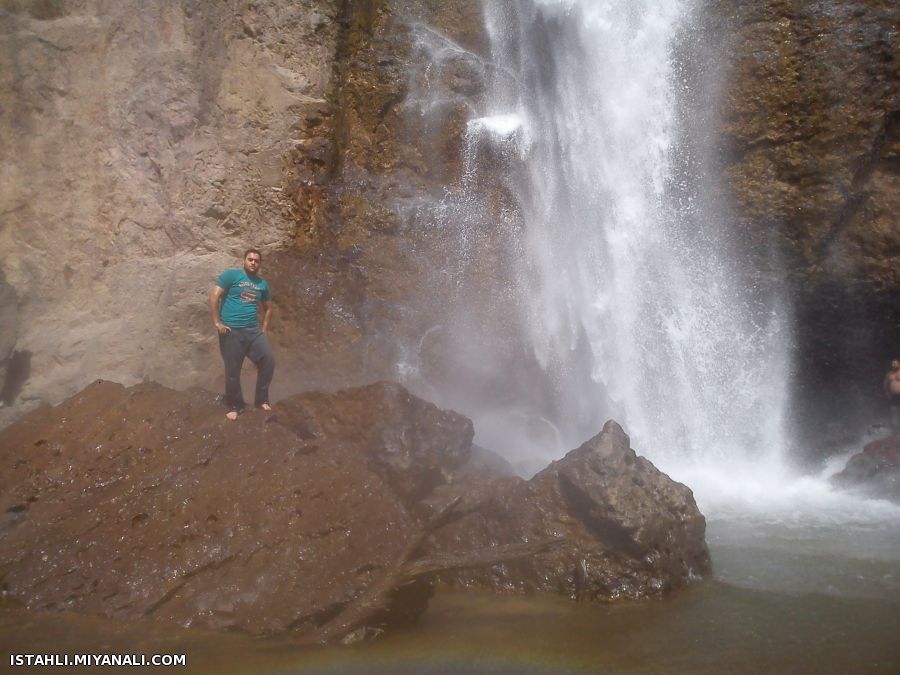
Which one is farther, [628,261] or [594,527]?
[628,261]

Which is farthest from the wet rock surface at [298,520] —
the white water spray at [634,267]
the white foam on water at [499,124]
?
the white foam on water at [499,124]

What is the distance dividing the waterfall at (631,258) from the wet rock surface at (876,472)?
111cm

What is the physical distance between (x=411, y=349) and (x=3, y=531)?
5.14m

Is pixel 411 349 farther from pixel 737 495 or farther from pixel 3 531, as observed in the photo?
pixel 3 531

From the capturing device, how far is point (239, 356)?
664 centimetres

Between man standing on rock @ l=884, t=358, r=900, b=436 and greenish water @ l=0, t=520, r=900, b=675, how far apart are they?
16.5 feet

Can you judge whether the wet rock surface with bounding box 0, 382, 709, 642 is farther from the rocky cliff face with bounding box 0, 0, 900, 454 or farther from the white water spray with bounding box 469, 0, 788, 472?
the white water spray with bounding box 469, 0, 788, 472

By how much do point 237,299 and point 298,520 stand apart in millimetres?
2261

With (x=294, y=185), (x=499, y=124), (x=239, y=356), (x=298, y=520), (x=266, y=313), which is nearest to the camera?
A: (x=298, y=520)

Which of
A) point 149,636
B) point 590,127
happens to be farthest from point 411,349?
point 149,636

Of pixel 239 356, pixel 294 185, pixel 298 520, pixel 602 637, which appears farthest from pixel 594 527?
pixel 294 185

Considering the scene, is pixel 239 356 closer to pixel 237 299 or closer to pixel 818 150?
pixel 237 299

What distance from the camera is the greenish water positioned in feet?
12.8

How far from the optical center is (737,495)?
798cm
